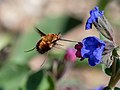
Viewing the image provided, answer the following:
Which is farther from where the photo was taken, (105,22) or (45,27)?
(45,27)

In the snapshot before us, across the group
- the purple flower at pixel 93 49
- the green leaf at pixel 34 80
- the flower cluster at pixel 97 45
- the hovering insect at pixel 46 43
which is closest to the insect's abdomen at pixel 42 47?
the hovering insect at pixel 46 43

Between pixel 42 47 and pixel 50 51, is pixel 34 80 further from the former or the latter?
pixel 50 51

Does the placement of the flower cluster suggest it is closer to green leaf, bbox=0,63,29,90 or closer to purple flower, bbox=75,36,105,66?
purple flower, bbox=75,36,105,66

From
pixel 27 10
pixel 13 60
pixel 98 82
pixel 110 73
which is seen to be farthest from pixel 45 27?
pixel 110 73

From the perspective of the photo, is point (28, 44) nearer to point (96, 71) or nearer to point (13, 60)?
point (13, 60)

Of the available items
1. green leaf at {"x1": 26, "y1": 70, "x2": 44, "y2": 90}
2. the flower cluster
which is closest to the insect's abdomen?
the flower cluster
